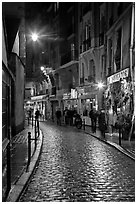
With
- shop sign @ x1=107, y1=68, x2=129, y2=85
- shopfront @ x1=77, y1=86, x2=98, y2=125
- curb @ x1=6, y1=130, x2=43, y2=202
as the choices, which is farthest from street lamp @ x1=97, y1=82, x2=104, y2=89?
curb @ x1=6, y1=130, x2=43, y2=202

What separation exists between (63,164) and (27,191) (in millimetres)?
3003

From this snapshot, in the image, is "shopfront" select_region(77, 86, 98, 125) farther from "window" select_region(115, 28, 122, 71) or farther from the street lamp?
"window" select_region(115, 28, 122, 71)

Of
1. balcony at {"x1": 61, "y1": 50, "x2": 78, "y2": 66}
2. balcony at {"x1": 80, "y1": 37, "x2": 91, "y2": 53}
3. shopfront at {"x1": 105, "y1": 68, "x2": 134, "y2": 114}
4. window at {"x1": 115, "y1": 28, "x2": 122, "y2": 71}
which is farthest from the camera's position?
balcony at {"x1": 61, "y1": 50, "x2": 78, "y2": 66}

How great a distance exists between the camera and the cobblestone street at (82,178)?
5.96 meters

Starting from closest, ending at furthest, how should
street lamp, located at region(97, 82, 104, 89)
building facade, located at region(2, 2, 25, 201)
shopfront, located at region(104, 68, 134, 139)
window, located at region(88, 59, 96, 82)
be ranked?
building facade, located at region(2, 2, 25, 201)
shopfront, located at region(104, 68, 134, 139)
street lamp, located at region(97, 82, 104, 89)
window, located at region(88, 59, 96, 82)

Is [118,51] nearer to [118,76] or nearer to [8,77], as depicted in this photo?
→ [118,76]

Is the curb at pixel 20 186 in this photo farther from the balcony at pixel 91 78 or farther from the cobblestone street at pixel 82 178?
the balcony at pixel 91 78

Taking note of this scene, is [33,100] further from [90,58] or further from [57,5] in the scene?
[90,58]

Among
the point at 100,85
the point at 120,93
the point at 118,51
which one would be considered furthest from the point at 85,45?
the point at 120,93

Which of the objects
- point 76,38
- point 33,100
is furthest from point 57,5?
point 33,100

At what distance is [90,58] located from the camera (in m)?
27.3

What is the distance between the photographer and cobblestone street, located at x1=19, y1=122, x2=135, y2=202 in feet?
19.6

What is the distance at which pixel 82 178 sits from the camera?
24.5 ft

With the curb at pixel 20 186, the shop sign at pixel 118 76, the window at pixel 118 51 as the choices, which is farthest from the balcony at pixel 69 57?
the curb at pixel 20 186
